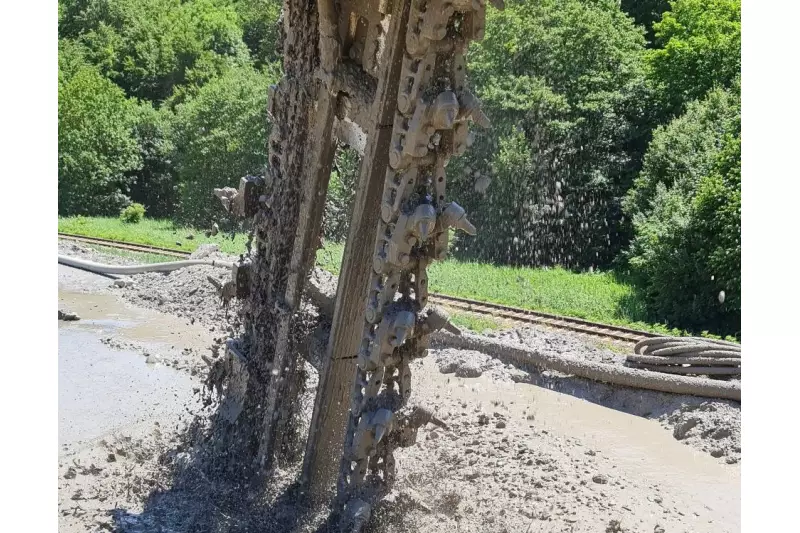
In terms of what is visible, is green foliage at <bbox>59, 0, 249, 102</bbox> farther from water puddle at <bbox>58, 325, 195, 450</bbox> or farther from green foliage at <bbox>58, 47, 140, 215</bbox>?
water puddle at <bbox>58, 325, 195, 450</bbox>

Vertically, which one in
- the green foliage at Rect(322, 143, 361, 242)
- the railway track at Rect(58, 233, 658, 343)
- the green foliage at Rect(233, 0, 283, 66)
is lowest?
the railway track at Rect(58, 233, 658, 343)

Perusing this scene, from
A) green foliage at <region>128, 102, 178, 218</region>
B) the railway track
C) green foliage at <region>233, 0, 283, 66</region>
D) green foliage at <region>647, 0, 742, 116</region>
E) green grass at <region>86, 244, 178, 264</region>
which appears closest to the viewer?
the railway track

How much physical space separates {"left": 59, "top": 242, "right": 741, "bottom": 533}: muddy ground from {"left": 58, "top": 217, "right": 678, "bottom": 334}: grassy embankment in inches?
124

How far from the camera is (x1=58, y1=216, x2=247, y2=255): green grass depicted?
1847cm

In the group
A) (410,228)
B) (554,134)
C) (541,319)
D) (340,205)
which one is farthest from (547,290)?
(410,228)

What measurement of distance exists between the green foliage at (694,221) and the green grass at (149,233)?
7211 millimetres

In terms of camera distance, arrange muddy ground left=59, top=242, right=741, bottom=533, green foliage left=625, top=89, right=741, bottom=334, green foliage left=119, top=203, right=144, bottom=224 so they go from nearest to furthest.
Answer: muddy ground left=59, top=242, right=741, bottom=533 < green foliage left=625, top=89, right=741, bottom=334 < green foliage left=119, top=203, right=144, bottom=224

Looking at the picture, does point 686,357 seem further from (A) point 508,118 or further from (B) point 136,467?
(A) point 508,118

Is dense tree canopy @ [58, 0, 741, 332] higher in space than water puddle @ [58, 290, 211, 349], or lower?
higher

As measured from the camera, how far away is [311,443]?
5.73 metres

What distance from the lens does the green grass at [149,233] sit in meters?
18.5

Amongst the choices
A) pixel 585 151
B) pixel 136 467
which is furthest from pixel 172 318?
pixel 585 151

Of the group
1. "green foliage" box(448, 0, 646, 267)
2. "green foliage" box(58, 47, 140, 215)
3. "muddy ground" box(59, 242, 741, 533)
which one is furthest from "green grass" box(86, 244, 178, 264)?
"green foliage" box(58, 47, 140, 215)

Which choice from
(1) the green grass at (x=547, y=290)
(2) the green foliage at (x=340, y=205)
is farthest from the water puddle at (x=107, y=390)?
(1) the green grass at (x=547, y=290)
